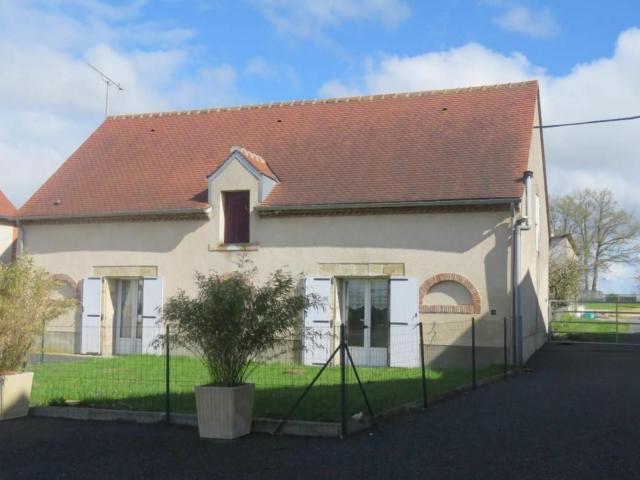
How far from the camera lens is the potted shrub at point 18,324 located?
9.38 m

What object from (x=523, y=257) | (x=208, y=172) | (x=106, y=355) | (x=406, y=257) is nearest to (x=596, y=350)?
(x=523, y=257)

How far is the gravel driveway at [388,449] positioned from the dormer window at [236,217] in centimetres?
880

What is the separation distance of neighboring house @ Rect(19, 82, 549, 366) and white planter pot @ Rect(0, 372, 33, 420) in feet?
20.0

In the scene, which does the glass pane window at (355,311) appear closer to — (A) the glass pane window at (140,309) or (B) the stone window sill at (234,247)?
(B) the stone window sill at (234,247)

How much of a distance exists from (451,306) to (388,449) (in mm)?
8846

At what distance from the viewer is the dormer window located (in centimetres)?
1786

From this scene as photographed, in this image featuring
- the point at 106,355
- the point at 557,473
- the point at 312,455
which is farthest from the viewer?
the point at 106,355

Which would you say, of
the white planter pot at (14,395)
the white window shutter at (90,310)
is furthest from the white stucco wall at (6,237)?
the white planter pot at (14,395)

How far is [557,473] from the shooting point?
6457mm

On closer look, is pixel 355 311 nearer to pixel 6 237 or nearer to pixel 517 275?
pixel 517 275

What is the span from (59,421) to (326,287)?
8.43 m

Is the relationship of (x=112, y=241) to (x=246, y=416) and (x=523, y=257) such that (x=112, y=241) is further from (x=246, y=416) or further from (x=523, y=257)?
(x=246, y=416)

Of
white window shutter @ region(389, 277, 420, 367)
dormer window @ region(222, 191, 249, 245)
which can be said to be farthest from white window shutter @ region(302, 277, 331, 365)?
dormer window @ region(222, 191, 249, 245)

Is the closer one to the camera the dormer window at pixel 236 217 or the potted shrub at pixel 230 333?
the potted shrub at pixel 230 333
